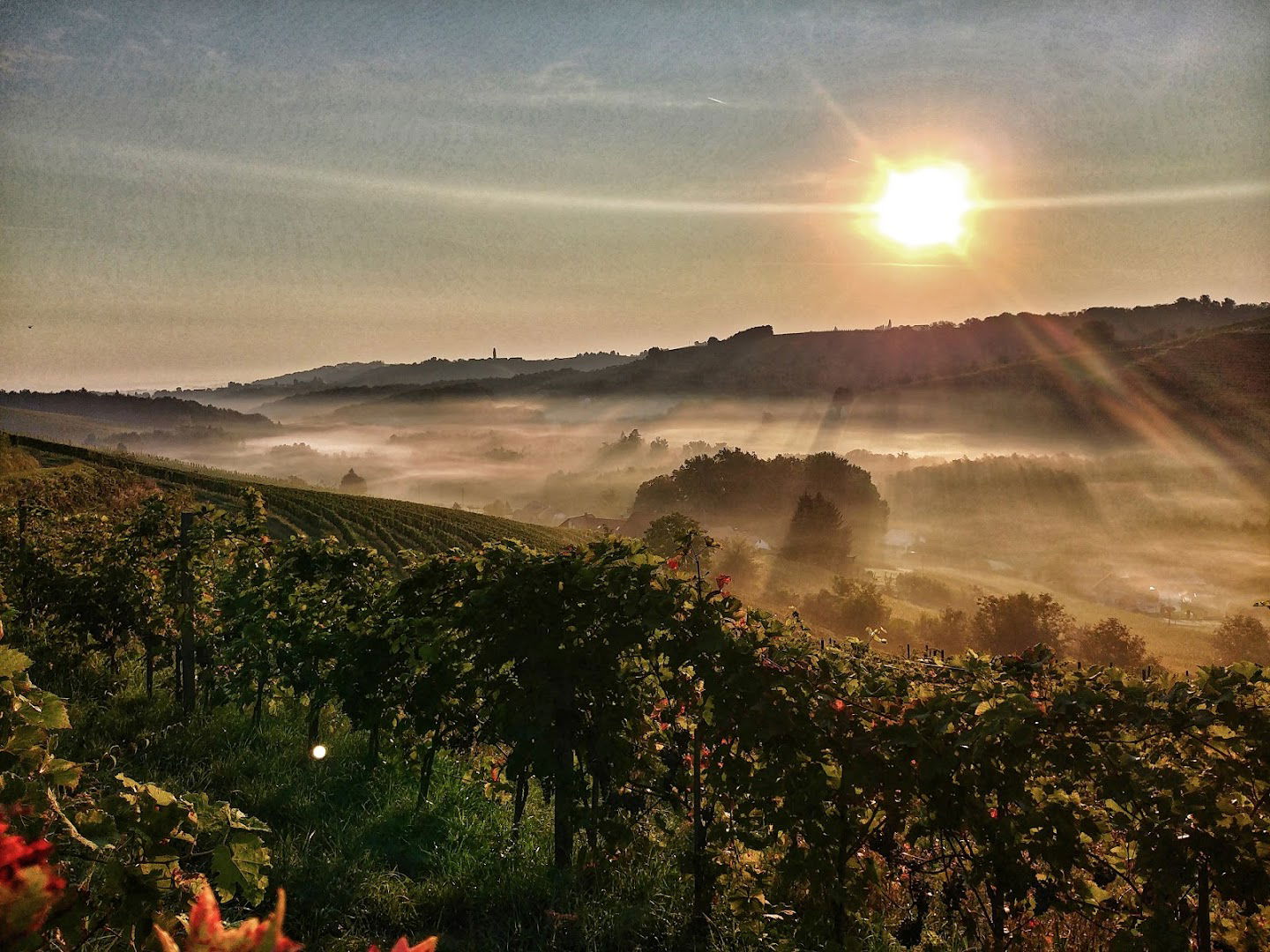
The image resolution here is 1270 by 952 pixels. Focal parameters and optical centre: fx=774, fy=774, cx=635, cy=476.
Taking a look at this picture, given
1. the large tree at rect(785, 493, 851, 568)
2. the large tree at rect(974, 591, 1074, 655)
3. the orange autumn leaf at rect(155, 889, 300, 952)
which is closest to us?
the orange autumn leaf at rect(155, 889, 300, 952)

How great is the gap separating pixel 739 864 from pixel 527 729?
1626 mm

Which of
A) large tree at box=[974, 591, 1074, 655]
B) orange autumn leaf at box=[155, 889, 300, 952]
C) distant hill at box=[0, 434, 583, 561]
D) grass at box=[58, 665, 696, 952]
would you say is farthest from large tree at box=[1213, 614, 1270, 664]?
orange autumn leaf at box=[155, 889, 300, 952]

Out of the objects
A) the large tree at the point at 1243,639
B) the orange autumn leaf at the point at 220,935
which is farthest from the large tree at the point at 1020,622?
the orange autumn leaf at the point at 220,935

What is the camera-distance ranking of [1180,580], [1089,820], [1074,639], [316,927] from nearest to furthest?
1. [1089,820]
2. [316,927]
3. [1074,639]
4. [1180,580]

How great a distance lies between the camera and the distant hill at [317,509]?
136 ft

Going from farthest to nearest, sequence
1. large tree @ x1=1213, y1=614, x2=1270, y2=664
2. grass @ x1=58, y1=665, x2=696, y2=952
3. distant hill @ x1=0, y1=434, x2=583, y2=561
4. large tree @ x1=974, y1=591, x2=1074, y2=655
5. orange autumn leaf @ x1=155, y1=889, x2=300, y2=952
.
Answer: large tree @ x1=1213, y1=614, x2=1270, y2=664
large tree @ x1=974, y1=591, x2=1074, y2=655
distant hill @ x1=0, y1=434, x2=583, y2=561
grass @ x1=58, y1=665, x2=696, y2=952
orange autumn leaf @ x1=155, y1=889, x2=300, y2=952

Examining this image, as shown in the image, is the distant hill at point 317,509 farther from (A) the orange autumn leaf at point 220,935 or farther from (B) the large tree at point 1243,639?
(B) the large tree at point 1243,639

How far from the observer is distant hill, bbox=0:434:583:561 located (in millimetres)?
41531

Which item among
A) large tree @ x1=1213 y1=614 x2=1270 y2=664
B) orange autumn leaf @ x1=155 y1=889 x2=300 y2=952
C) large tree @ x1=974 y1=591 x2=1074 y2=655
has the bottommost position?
large tree @ x1=1213 y1=614 x2=1270 y2=664

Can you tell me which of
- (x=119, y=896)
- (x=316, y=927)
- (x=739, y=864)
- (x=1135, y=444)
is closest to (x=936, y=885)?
(x=739, y=864)

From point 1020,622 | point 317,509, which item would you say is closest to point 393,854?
point 317,509

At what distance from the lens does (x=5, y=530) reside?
1345 cm

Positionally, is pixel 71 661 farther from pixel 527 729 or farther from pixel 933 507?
pixel 933 507

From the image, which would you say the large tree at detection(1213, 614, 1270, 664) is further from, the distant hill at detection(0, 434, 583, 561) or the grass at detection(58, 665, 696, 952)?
the grass at detection(58, 665, 696, 952)
